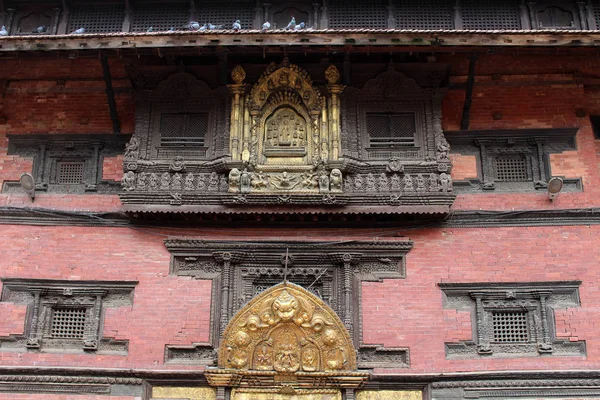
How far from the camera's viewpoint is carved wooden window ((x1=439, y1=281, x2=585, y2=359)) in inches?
362

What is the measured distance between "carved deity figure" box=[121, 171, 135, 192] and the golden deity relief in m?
2.41

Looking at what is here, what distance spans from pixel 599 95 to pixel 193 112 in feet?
20.7

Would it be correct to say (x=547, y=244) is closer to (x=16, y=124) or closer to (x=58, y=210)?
(x=58, y=210)

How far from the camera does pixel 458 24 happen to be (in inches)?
416

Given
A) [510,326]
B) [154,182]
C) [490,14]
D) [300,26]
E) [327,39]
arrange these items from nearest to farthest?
[327,39] → [510,326] → [154,182] → [300,26] → [490,14]

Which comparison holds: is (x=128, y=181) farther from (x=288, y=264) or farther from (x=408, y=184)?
(x=408, y=184)

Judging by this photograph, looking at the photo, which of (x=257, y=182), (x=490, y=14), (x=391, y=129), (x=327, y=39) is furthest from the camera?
(x=490, y=14)

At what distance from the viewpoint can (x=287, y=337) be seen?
9.29 metres

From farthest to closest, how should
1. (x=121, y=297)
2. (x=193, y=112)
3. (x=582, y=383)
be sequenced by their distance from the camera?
1. (x=193, y=112)
2. (x=121, y=297)
3. (x=582, y=383)

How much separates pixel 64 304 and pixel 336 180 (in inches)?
167

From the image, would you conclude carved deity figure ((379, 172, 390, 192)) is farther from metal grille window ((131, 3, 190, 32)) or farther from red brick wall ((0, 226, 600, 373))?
metal grille window ((131, 3, 190, 32))

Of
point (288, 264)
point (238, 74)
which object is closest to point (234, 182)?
point (288, 264)

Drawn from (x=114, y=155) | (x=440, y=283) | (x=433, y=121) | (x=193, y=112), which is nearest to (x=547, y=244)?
(x=440, y=283)

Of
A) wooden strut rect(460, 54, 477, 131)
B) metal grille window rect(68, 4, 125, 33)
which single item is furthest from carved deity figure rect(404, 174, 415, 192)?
metal grille window rect(68, 4, 125, 33)
